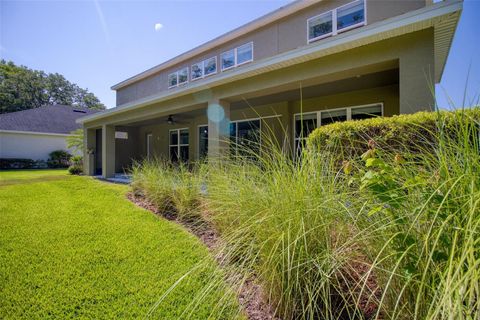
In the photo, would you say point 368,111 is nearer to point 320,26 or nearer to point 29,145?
point 320,26

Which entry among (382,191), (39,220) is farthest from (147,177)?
(382,191)

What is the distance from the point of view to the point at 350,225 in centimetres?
195

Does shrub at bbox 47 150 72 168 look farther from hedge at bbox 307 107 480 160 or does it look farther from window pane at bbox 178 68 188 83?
hedge at bbox 307 107 480 160

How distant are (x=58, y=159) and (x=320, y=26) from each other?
80.3 ft

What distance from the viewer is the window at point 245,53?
10.7m

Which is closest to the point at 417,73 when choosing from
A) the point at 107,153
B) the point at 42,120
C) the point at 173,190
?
the point at 173,190

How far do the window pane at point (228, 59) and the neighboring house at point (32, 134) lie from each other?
Result: 65.5 ft

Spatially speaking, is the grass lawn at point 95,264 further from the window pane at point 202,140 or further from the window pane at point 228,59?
the window pane at point 228,59

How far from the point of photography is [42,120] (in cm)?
2436

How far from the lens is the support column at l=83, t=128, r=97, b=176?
45.8 ft

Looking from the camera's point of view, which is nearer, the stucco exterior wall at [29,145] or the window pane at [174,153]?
the window pane at [174,153]

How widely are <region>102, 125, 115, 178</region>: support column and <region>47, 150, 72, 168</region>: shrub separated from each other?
44.1 ft

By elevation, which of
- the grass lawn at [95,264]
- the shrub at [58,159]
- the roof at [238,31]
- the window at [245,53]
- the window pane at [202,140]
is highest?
the roof at [238,31]

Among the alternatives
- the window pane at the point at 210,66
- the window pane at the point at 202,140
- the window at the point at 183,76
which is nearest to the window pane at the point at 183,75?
the window at the point at 183,76
